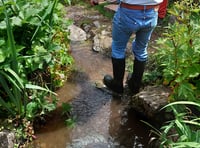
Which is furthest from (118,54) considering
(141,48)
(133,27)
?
(133,27)

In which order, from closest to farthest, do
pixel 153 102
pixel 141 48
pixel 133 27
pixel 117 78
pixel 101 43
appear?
pixel 153 102, pixel 133 27, pixel 141 48, pixel 117 78, pixel 101 43

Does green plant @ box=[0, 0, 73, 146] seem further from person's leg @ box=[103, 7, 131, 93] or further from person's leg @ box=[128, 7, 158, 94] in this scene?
person's leg @ box=[128, 7, 158, 94]

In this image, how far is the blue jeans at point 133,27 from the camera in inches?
137

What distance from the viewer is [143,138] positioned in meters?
3.41

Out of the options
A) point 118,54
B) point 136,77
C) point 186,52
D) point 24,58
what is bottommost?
point 136,77

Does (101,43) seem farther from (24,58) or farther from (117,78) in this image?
(24,58)

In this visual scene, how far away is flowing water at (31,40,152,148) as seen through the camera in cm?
335

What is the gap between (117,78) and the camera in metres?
4.00

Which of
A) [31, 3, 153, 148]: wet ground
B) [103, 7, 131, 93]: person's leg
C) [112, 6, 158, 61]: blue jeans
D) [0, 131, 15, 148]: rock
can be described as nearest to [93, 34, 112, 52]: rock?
[31, 3, 153, 148]: wet ground

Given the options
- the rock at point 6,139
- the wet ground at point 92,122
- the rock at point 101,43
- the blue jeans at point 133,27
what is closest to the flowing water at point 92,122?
the wet ground at point 92,122

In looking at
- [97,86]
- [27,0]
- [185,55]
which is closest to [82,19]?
[97,86]

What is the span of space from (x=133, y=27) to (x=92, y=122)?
0.99m

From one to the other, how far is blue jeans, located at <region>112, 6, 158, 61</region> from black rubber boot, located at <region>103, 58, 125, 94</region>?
68 millimetres

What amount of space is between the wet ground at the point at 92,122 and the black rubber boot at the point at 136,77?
0.48 feet
